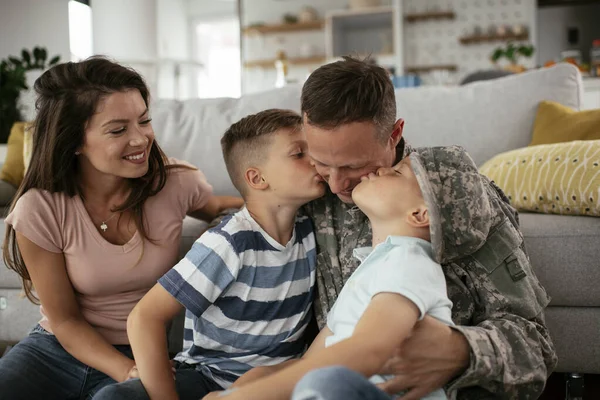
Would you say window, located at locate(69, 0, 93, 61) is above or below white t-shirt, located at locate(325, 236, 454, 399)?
above

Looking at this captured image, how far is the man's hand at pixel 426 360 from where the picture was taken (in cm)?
98

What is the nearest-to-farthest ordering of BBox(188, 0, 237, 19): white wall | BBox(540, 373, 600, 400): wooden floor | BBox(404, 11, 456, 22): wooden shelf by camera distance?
BBox(540, 373, 600, 400): wooden floor → BBox(404, 11, 456, 22): wooden shelf → BBox(188, 0, 237, 19): white wall

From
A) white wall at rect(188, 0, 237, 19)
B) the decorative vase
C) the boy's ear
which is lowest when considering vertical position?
the boy's ear

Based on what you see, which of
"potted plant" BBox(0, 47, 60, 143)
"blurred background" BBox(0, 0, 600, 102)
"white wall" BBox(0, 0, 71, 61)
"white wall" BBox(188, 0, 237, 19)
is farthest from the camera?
"white wall" BBox(188, 0, 237, 19)

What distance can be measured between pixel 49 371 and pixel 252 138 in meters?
0.70

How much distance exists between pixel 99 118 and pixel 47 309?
1.45ft

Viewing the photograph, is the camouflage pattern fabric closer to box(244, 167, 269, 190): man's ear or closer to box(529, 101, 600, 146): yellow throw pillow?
box(244, 167, 269, 190): man's ear

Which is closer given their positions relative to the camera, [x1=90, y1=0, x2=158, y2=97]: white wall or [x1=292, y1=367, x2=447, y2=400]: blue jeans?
[x1=292, y1=367, x2=447, y2=400]: blue jeans

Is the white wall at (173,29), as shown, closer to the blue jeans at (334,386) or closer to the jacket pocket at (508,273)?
the jacket pocket at (508,273)

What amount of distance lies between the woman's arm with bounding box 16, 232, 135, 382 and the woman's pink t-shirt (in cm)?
2

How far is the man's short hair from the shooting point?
1.13m

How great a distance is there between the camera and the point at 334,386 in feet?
2.54

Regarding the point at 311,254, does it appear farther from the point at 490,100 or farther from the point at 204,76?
the point at 204,76

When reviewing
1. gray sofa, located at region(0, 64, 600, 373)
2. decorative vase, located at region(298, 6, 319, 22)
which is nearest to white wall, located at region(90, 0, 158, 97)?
decorative vase, located at region(298, 6, 319, 22)
